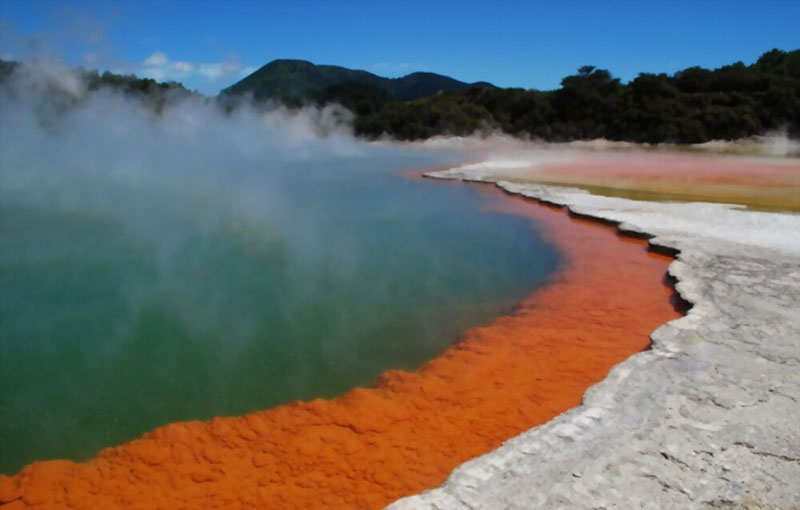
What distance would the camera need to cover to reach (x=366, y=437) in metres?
2.80

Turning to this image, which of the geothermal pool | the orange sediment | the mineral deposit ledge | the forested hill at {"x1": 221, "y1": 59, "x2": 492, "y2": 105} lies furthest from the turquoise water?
the forested hill at {"x1": 221, "y1": 59, "x2": 492, "y2": 105}

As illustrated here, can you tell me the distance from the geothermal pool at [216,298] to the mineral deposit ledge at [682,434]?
4.33 ft

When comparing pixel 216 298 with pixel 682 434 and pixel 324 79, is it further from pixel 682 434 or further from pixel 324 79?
pixel 324 79

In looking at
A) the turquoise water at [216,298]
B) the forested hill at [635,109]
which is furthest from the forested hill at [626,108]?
the turquoise water at [216,298]

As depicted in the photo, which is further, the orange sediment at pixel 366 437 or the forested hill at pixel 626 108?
the forested hill at pixel 626 108

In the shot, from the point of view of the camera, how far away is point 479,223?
769 cm

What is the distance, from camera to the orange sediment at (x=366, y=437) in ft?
8.02

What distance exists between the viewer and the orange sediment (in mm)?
2445

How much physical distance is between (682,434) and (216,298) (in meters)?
3.51

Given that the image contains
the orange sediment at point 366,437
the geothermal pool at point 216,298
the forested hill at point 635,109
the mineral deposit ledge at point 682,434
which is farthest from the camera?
the forested hill at point 635,109

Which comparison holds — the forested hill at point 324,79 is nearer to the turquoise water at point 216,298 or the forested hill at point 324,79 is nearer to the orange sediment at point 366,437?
the turquoise water at point 216,298

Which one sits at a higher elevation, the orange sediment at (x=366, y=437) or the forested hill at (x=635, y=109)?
the forested hill at (x=635, y=109)

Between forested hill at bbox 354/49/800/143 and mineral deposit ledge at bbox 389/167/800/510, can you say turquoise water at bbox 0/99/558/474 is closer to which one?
mineral deposit ledge at bbox 389/167/800/510

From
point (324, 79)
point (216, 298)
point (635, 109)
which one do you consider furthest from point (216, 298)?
point (324, 79)
